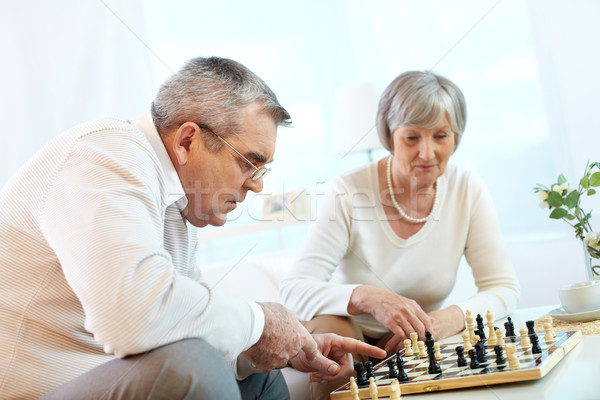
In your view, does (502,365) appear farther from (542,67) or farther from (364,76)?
(364,76)

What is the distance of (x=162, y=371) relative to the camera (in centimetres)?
90

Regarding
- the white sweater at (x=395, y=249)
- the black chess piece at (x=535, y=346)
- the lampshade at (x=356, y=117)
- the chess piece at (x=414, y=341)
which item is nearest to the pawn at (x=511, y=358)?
the black chess piece at (x=535, y=346)

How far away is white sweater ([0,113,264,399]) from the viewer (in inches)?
36.0

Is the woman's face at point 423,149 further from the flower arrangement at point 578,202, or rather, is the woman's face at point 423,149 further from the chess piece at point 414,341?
the chess piece at point 414,341

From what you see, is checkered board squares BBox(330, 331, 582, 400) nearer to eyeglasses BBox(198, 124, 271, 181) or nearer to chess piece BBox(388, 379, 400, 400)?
chess piece BBox(388, 379, 400, 400)

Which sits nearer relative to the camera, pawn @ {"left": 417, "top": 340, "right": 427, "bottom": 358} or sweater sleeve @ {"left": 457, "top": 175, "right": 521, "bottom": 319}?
pawn @ {"left": 417, "top": 340, "right": 427, "bottom": 358}

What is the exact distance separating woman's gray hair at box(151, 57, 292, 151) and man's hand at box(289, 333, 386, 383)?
486 millimetres

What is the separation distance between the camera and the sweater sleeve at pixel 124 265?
91 centimetres

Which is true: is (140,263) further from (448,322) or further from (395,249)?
(395,249)

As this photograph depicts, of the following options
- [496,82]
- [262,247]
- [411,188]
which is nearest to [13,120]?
[262,247]

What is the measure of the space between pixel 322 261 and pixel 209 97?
2.83 ft

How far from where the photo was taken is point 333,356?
145cm

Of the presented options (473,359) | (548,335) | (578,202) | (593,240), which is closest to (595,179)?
(578,202)

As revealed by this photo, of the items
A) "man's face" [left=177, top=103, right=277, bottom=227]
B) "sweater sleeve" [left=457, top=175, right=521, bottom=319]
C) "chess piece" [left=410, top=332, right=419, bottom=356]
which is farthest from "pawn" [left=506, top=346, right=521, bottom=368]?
"sweater sleeve" [left=457, top=175, right=521, bottom=319]
